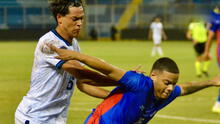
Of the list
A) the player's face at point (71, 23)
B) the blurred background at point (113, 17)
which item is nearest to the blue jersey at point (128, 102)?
the player's face at point (71, 23)

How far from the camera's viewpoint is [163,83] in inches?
205

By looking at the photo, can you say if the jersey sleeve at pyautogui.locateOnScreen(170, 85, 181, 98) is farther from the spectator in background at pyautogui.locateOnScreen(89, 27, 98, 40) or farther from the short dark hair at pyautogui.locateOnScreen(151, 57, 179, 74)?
the spectator in background at pyautogui.locateOnScreen(89, 27, 98, 40)

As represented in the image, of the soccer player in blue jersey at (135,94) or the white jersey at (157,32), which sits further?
the white jersey at (157,32)

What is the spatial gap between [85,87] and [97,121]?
2.34 ft

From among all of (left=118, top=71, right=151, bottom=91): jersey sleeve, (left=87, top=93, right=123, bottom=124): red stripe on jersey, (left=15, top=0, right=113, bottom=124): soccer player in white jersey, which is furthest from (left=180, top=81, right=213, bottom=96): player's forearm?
(left=15, top=0, right=113, bottom=124): soccer player in white jersey

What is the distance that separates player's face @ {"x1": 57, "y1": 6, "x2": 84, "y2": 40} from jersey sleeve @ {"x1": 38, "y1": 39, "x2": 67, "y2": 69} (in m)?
0.17

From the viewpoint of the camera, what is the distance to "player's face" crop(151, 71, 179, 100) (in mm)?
5199

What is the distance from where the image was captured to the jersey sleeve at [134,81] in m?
4.99

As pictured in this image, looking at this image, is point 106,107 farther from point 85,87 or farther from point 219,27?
point 219,27

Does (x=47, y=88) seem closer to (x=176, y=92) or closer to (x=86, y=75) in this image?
(x=86, y=75)

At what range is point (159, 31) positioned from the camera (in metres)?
35.3

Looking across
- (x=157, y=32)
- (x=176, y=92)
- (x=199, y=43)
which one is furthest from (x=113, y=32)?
(x=176, y=92)

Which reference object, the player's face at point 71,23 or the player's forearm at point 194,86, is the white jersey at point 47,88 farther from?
the player's forearm at point 194,86

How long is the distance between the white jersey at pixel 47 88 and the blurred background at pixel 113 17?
5021 centimetres
